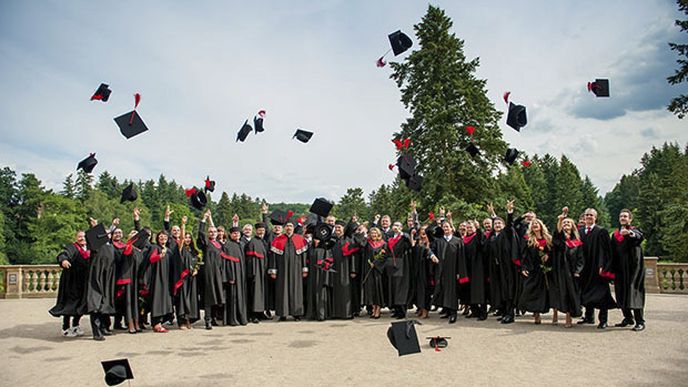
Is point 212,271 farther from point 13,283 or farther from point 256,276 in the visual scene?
point 13,283

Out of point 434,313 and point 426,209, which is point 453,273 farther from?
point 426,209

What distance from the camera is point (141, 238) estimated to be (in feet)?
35.3

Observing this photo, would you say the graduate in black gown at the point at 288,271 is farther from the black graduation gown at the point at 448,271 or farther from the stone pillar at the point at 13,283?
the stone pillar at the point at 13,283

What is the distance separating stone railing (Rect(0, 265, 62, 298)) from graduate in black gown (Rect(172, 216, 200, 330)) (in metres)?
10.9

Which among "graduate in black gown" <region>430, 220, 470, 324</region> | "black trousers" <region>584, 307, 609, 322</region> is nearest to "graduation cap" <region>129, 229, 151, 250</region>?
"graduate in black gown" <region>430, 220, 470, 324</region>

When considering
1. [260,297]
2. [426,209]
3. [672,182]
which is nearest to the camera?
[260,297]

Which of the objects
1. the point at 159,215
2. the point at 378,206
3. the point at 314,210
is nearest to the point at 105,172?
the point at 159,215

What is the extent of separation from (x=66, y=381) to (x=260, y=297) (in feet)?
17.7

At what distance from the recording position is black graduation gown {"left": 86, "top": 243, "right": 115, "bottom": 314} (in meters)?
9.40

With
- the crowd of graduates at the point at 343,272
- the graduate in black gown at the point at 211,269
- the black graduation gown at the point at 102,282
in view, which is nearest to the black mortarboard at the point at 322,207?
the crowd of graduates at the point at 343,272

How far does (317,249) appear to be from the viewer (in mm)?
11953

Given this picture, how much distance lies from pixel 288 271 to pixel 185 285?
2383mm

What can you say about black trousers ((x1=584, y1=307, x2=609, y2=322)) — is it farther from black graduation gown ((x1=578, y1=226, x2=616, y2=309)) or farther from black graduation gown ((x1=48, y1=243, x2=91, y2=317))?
black graduation gown ((x1=48, y1=243, x2=91, y2=317))

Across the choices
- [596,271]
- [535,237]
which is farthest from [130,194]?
[596,271]
